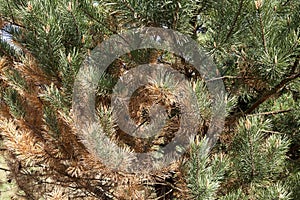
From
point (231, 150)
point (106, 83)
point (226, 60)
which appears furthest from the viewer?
point (226, 60)

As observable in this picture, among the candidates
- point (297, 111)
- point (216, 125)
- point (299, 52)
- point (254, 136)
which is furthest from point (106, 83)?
point (297, 111)

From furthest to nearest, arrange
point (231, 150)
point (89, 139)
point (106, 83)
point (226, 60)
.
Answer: point (226, 60), point (231, 150), point (106, 83), point (89, 139)

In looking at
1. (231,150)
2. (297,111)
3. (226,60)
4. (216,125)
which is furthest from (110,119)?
(297,111)

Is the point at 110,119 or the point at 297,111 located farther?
the point at 297,111

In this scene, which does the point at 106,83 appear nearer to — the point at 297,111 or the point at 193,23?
the point at 193,23

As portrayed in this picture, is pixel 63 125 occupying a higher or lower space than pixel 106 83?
lower

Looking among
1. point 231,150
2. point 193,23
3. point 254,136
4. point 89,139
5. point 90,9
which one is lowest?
point 231,150
